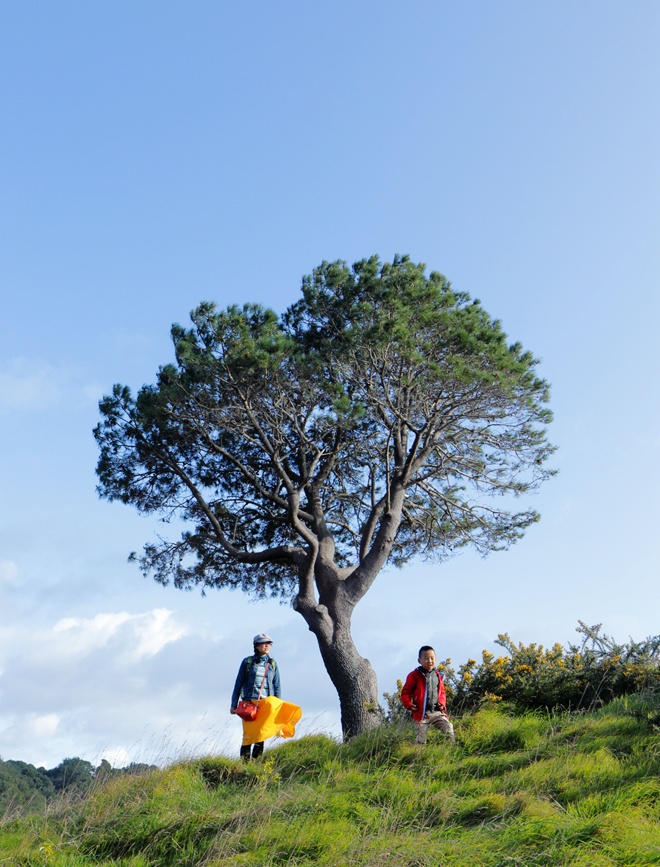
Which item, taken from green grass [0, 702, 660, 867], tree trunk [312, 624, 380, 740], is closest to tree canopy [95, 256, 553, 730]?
tree trunk [312, 624, 380, 740]

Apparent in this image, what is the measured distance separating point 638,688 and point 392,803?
5.16 metres

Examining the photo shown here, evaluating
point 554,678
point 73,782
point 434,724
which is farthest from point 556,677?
point 73,782

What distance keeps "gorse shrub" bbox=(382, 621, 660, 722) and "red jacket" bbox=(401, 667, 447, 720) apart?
124 centimetres

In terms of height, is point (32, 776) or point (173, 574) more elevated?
point (173, 574)

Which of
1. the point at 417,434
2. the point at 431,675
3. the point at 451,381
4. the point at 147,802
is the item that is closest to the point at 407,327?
the point at 451,381

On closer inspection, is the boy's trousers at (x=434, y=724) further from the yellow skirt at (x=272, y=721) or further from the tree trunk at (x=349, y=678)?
the tree trunk at (x=349, y=678)

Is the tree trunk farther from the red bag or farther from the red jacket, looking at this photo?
the red jacket

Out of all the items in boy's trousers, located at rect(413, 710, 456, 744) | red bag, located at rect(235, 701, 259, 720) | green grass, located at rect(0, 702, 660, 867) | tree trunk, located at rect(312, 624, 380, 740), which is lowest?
green grass, located at rect(0, 702, 660, 867)

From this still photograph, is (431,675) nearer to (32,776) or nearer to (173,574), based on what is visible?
(173,574)

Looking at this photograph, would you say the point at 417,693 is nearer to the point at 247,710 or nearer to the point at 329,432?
the point at 247,710

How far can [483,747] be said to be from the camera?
9.68 metres

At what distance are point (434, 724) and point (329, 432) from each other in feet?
28.1

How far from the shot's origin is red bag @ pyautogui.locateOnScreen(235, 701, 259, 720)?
1079 centimetres

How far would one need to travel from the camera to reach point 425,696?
1016 centimetres
